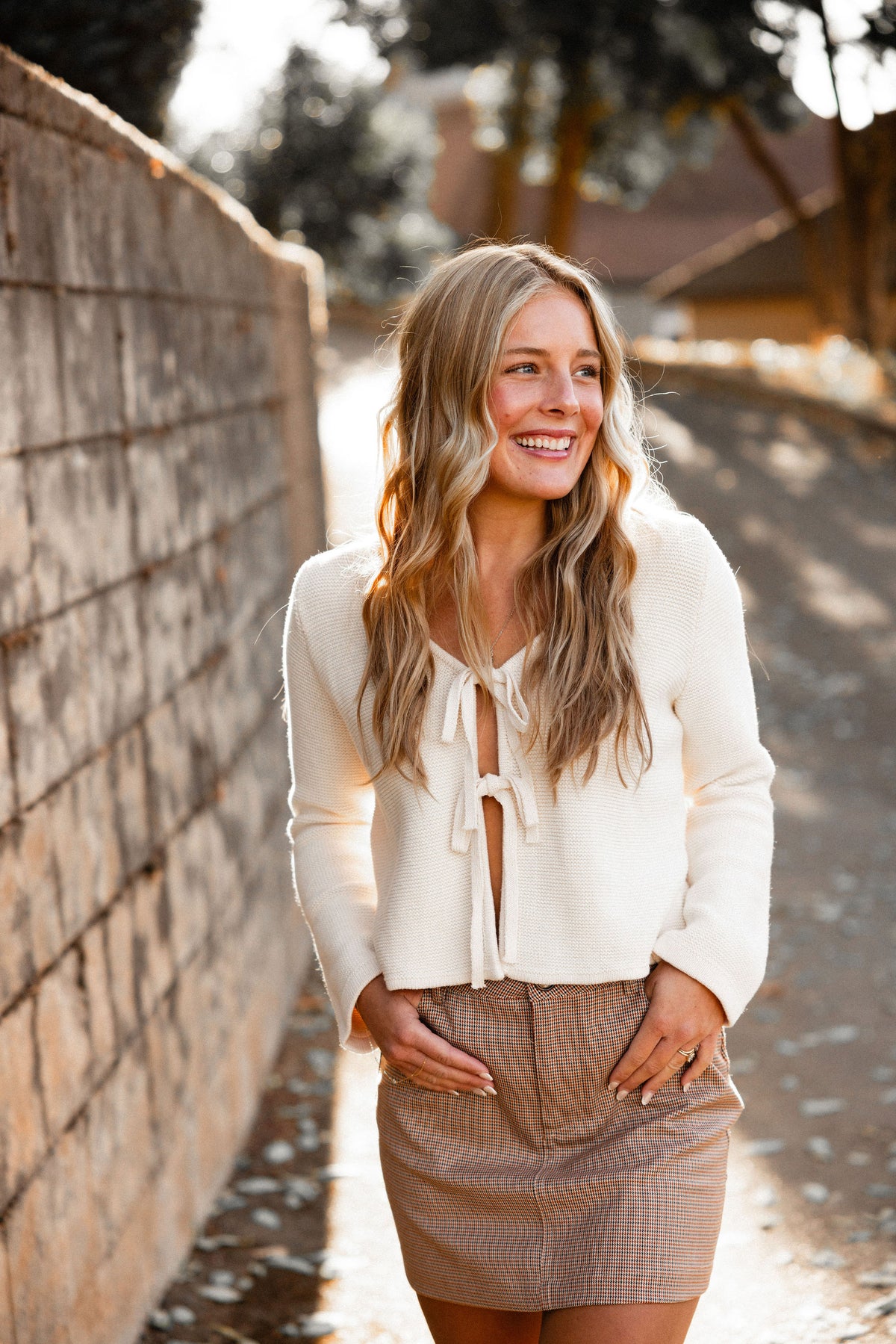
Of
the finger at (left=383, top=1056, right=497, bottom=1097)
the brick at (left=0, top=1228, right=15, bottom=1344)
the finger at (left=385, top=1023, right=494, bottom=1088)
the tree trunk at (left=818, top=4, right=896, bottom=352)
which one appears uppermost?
the tree trunk at (left=818, top=4, right=896, bottom=352)

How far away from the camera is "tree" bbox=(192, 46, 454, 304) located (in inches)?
905

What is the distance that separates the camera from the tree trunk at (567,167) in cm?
2147

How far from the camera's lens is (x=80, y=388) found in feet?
10.6

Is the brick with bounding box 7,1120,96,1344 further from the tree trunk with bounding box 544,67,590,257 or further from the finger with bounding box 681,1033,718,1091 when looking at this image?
the tree trunk with bounding box 544,67,590,257

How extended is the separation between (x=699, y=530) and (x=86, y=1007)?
169 centimetres

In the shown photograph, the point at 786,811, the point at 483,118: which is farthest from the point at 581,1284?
the point at 483,118

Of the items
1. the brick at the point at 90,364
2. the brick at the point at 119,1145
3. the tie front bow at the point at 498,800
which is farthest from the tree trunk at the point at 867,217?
the tie front bow at the point at 498,800

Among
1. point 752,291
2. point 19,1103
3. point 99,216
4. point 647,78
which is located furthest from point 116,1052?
point 752,291

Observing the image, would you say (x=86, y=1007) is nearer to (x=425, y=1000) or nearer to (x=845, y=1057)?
(x=425, y=1000)

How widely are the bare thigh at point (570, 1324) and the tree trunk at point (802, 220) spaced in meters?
21.6

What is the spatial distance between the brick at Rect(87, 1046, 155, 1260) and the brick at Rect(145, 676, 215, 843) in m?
0.63

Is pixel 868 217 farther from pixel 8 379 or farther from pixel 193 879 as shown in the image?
pixel 8 379

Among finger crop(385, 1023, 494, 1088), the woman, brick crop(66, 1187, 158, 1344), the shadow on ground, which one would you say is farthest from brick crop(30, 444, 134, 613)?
the shadow on ground

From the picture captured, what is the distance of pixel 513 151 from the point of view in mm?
24516
